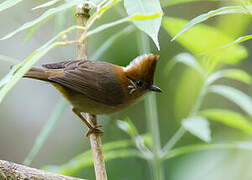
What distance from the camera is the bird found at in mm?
3684

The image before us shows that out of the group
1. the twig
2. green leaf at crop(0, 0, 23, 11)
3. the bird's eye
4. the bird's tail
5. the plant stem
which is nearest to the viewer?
green leaf at crop(0, 0, 23, 11)

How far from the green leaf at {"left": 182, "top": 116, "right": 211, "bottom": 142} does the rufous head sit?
0.82 m

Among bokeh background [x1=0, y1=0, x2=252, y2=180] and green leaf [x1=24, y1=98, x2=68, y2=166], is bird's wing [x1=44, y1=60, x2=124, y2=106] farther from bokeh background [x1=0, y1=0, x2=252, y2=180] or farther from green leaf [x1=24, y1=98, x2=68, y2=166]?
bokeh background [x1=0, y1=0, x2=252, y2=180]

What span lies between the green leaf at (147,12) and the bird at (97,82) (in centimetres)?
207

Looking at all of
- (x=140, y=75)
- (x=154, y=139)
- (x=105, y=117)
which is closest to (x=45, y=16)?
(x=154, y=139)

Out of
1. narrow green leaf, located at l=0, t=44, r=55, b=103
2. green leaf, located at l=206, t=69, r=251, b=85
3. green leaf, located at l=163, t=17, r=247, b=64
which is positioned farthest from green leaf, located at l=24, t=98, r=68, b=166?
narrow green leaf, located at l=0, t=44, r=55, b=103

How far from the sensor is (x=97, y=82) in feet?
12.9

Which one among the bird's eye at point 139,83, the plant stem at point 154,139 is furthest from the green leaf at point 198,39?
the bird's eye at point 139,83

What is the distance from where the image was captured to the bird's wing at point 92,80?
3740mm

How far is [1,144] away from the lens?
21.1 feet

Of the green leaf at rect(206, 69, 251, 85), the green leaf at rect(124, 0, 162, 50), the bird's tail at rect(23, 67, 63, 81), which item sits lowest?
the green leaf at rect(124, 0, 162, 50)

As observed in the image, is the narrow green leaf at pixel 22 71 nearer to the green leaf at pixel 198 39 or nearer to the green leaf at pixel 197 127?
the green leaf at pixel 197 127

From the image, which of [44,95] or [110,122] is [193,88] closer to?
[110,122]

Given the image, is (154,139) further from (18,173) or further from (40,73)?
(40,73)
